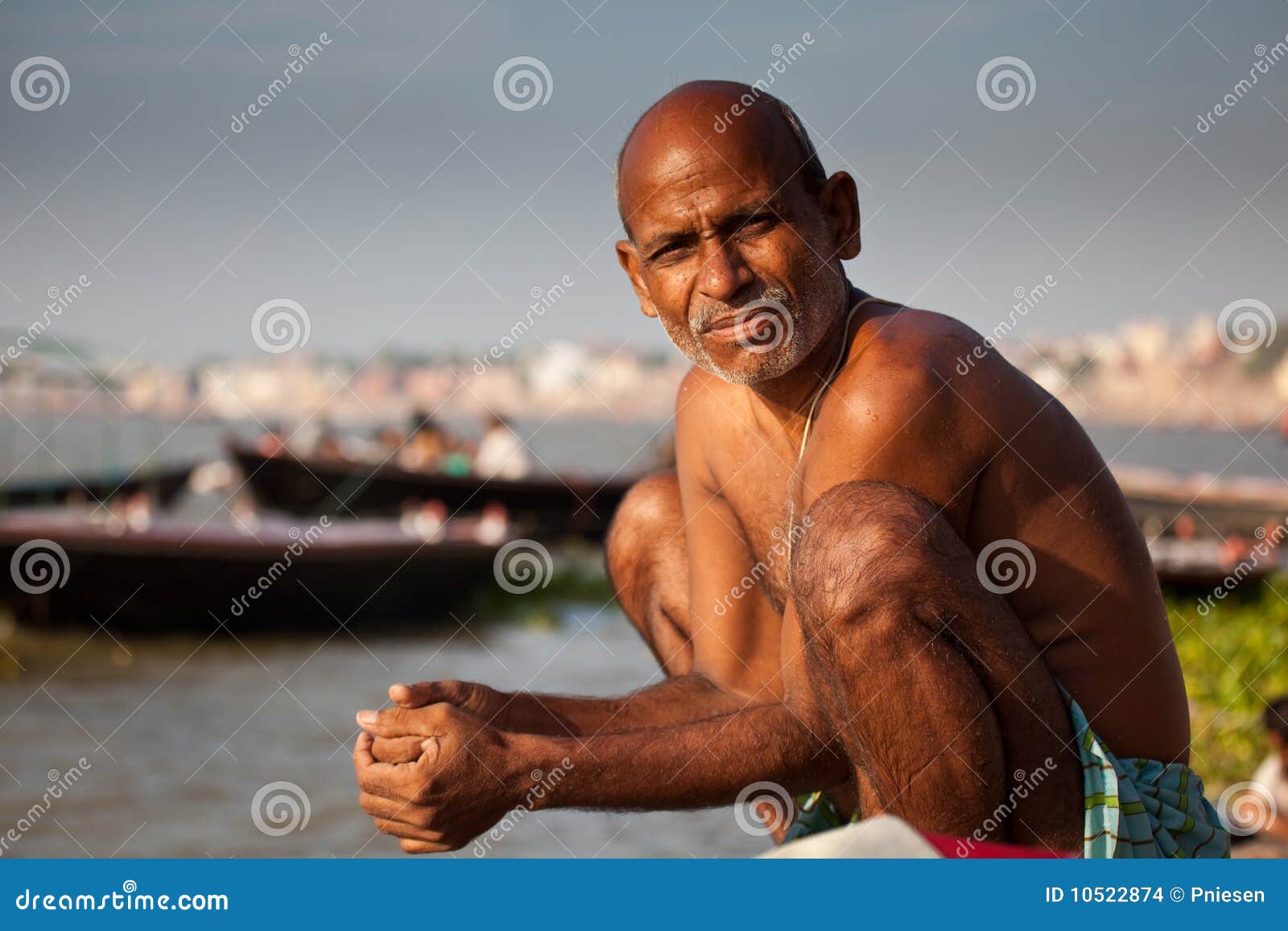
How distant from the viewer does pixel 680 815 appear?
309 inches

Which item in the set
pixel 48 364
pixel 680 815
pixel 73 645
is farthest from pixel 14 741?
pixel 48 364

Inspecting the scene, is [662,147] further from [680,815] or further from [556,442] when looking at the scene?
[556,442]

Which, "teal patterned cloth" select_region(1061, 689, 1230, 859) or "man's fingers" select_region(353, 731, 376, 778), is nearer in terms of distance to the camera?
"teal patterned cloth" select_region(1061, 689, 1230, 859)

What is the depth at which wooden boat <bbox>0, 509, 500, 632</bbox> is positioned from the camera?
11.9 meters

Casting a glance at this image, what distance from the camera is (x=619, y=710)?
111 inches

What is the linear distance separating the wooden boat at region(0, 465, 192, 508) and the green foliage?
1331 cm

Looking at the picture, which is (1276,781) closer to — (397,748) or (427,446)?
(397,748)

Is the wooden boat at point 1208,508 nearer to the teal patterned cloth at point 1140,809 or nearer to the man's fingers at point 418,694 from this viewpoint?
the teal patterned cloth at point 1140,809

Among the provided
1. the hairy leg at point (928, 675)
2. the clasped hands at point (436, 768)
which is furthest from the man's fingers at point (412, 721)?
the hairy leg at point (928, 675)

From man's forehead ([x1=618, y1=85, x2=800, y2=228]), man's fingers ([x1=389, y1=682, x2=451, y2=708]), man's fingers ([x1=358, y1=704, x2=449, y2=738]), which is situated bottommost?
man's fingers ([x1=358, y1=704, x2=449, y2=738])

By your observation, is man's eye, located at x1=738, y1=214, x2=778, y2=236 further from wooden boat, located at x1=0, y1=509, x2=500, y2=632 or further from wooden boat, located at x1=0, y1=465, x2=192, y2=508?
wooden boat, located at x1=0, y1=465, x2=192, y2=508

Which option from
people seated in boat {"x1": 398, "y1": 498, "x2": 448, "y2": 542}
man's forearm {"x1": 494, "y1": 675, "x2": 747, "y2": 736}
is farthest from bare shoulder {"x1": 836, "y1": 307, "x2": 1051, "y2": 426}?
people seated in boat {"x1": 398, "y1": 498, "x2": 448, "y2": 542}
